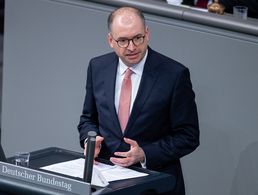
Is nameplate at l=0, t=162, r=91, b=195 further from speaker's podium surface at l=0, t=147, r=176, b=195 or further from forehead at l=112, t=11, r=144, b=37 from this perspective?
forehead at l=112, t=11, r=144, b=37

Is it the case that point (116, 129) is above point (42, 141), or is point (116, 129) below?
above

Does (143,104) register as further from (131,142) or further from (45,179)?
(45,179)

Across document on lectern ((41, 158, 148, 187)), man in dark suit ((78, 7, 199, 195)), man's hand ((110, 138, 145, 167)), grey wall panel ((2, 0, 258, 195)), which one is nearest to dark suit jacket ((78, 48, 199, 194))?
man in dark suit ((78, 7, 199, 195))

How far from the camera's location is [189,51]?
174 inches

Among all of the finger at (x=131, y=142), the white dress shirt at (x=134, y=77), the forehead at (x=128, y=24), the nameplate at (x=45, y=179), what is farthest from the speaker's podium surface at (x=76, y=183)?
the forehead at (x=128, y=24)

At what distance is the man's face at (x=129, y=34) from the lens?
11.4 feet

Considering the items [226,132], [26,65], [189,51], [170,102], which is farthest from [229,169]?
[26,65]

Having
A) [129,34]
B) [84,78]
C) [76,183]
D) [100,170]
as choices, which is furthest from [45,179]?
[84,78]

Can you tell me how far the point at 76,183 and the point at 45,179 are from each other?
0.47 feet

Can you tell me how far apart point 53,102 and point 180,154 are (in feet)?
5.05

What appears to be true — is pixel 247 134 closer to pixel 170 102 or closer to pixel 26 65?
pixel 170 102

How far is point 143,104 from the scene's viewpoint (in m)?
3.62

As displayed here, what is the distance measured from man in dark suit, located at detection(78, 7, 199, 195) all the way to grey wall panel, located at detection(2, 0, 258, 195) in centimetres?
74

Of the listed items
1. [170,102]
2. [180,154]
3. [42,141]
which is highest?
[170,102]
